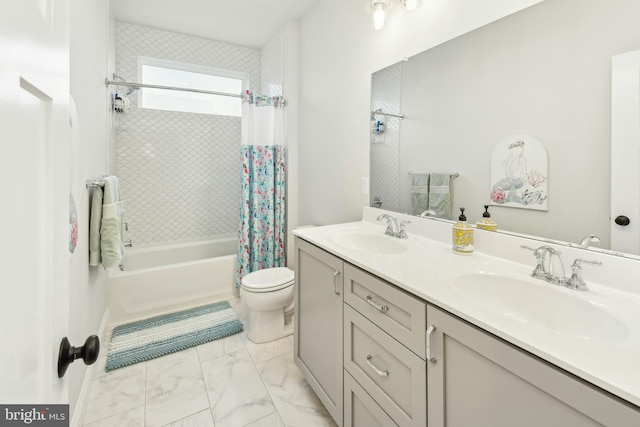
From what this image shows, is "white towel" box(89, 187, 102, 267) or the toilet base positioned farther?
the toilet base

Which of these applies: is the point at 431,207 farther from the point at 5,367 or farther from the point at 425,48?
the point at 5,367

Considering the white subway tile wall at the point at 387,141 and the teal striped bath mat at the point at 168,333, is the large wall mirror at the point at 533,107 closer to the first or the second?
the white subway tile wall at the point at 387,141

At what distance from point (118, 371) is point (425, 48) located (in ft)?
8.65

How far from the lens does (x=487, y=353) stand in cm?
70

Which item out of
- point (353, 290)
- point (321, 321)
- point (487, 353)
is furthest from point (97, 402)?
point (487, 353)

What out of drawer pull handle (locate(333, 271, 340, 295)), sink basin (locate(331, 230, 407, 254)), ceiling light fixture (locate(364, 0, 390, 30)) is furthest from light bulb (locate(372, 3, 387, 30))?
drawer pull handle (locate(333, 271, 340, 295))

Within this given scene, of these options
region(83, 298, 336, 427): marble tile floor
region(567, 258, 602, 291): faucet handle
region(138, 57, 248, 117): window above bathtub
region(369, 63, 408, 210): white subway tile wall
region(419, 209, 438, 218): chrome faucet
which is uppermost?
region(138, 57, 248, 117): window above bathtub

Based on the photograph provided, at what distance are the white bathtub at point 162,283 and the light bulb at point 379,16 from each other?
2.27 m

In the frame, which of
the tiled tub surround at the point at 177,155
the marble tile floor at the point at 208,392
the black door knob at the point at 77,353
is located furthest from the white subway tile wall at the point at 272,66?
the black door knob at the point at 77,353

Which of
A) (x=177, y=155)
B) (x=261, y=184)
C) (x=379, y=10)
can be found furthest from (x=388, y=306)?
(x=177, y=155)

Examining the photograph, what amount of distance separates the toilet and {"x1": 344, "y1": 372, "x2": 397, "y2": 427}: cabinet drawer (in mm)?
932

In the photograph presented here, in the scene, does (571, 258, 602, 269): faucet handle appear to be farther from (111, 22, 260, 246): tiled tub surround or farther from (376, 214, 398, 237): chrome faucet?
(111, 22, 260, 246): tiled tub surround

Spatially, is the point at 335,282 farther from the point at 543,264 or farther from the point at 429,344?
the point at 543,264

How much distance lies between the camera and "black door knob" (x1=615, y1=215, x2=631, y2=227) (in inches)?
36.7
